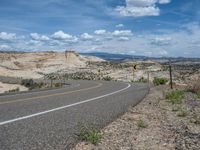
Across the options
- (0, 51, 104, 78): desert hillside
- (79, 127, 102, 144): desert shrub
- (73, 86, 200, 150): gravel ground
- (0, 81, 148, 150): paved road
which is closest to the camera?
(0, 81, 148, 150): paved road

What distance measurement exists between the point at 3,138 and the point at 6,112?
13.2 feet

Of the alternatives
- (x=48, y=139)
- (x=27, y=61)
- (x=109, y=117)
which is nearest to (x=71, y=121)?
(x=109, y=117)

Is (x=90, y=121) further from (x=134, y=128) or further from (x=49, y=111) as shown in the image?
(x=49, y=111)

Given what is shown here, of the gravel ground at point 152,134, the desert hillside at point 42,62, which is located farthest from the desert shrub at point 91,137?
the desert hillside at point 42,62

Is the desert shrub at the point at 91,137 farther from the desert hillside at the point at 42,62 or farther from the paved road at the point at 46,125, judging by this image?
the desert hillside at the point at 42,62

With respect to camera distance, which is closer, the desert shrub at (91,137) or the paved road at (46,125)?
the paved road at (46,125)

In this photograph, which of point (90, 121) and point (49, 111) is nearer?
point (90, 121)

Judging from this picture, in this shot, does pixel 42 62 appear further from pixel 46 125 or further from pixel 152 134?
pixel 152 134

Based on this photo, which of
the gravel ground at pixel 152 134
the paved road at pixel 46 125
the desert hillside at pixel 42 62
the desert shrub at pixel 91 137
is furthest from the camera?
the desert hillside at pixel 42 62

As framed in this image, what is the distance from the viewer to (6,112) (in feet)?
36.9

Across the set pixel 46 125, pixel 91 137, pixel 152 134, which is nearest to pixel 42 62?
pixel 46 125

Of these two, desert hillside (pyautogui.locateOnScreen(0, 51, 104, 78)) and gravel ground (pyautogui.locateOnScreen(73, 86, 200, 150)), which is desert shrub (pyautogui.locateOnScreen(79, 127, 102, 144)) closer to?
gravel ground (pyautogui.locateOnScreen(73, 86, 200, 150))

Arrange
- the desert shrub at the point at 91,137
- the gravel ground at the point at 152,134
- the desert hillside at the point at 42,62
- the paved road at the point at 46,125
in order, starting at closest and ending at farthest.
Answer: the paved road at the point at 46,125 → the gravel ground at the point at 152,134 → the desert shrub at the point at 91,137 → the desert hillside at the point at 42,62

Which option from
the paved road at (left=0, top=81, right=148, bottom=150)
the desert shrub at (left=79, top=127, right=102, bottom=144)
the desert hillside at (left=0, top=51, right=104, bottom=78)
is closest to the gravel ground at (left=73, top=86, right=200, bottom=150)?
the desert shrub at (left=79, top=127, right=102, bottom=144)
